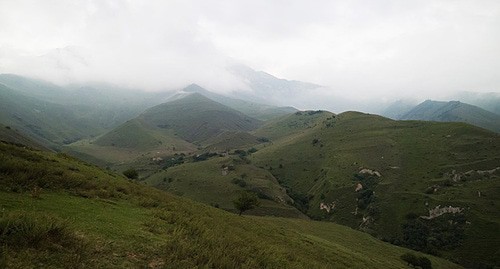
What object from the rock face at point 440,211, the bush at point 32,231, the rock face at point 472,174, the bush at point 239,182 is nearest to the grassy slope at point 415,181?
the rock face at point 440,211

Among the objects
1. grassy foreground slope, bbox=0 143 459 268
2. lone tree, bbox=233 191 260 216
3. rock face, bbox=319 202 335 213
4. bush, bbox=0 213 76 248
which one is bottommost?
rock face, bbox=319 202 335 213

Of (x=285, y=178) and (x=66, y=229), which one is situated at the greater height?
(x=66, y=229)

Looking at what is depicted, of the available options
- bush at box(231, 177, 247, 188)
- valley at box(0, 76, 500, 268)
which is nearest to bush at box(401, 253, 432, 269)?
valley at box(0, 76, 500, 268)

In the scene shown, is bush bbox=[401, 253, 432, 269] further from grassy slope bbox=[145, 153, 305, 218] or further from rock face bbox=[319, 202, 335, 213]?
rock face bbox=[319, 202, 335, 213]

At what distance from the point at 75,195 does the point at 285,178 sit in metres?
178

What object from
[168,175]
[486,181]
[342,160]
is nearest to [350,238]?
[486,181]

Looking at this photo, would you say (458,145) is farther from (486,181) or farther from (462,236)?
(462,236)

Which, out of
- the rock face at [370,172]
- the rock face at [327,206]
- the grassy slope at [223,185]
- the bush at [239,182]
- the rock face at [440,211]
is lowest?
the rock face at [327,206]

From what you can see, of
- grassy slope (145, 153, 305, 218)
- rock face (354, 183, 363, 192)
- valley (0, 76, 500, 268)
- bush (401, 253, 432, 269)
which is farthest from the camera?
rock face (354, 183, 363, 192)

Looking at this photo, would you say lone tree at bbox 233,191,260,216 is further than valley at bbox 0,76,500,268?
Yes

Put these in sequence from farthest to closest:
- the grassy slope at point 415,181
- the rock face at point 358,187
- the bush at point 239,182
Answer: the bush at point 239,182 → the rock face at point 358,187 → the grassy slope at point 415,181

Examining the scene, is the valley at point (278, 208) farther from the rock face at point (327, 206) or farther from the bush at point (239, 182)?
the bush at point (239, 182)

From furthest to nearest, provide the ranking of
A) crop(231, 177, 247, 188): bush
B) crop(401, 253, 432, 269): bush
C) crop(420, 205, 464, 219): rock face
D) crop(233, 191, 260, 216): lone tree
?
crop(231, 177, 247, 188): bush → crop(420, 205, 464, 219): rock face → crop(233, 191, 260, 216): lone tree → crop(401, 253, 432, 269): bush

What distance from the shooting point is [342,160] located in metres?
187
